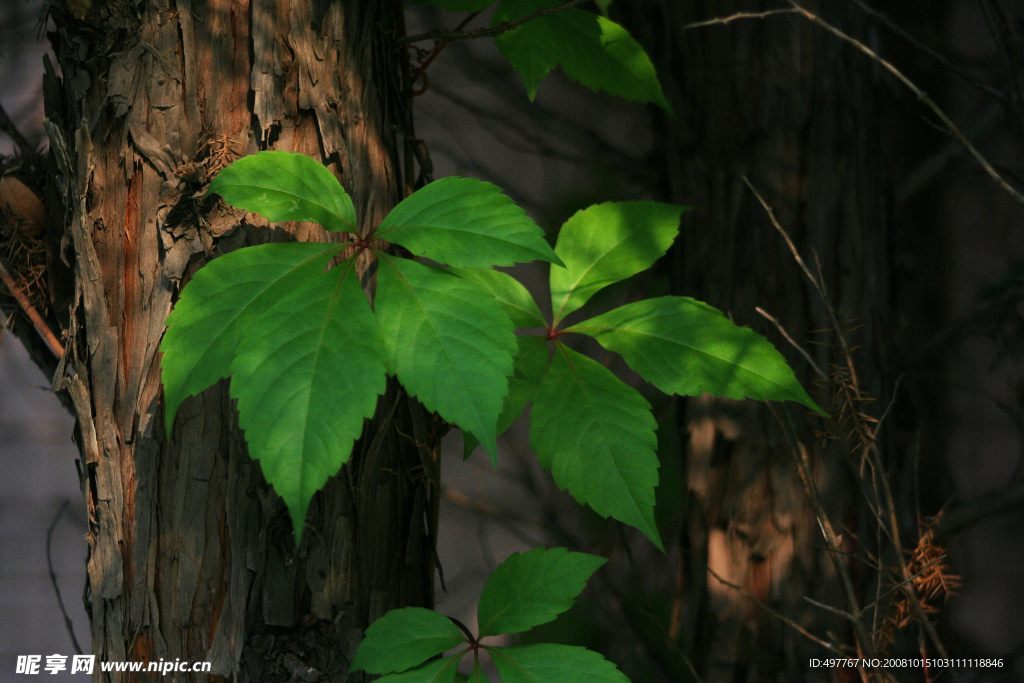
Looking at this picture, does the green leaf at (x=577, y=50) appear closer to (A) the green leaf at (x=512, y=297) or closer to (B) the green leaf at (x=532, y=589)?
(A) the green leaf at (x=512, y=297)

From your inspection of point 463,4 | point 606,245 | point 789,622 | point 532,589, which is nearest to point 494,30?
point 463,4

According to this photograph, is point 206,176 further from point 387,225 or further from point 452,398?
point 452,398

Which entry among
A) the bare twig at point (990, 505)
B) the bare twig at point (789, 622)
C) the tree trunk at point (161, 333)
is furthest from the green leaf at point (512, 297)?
the bare twig at point (990, 505)

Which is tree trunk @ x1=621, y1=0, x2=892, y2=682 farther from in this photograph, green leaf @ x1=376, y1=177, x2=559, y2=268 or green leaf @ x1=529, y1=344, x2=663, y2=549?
green leaf @ x1=376, y1=177, x2=559, y2=268

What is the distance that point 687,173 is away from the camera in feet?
4.57

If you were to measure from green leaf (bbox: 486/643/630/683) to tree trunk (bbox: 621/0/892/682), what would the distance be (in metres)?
0.60

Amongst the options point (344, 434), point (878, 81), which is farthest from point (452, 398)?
point (878, 81)

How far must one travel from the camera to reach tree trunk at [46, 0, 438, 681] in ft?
2.38

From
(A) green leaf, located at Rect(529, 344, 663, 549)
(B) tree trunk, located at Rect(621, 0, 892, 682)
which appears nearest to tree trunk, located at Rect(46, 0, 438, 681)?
(A) green leaf, located at Rect(529, 344, 663, 549)

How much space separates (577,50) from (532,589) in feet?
2.04

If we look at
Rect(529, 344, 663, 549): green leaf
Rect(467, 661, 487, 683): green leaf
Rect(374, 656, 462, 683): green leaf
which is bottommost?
Rect(467, 661, 487, 683): green leaf

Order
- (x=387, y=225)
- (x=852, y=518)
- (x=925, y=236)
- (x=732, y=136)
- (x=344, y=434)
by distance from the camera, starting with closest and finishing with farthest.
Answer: (x=344, y=434) → (x=387, y=225) → (x=852, y=518) → (x=732, y=136) → (x=925, y=236)

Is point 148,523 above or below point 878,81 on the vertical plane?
below

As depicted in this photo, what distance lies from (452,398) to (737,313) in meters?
0.79
